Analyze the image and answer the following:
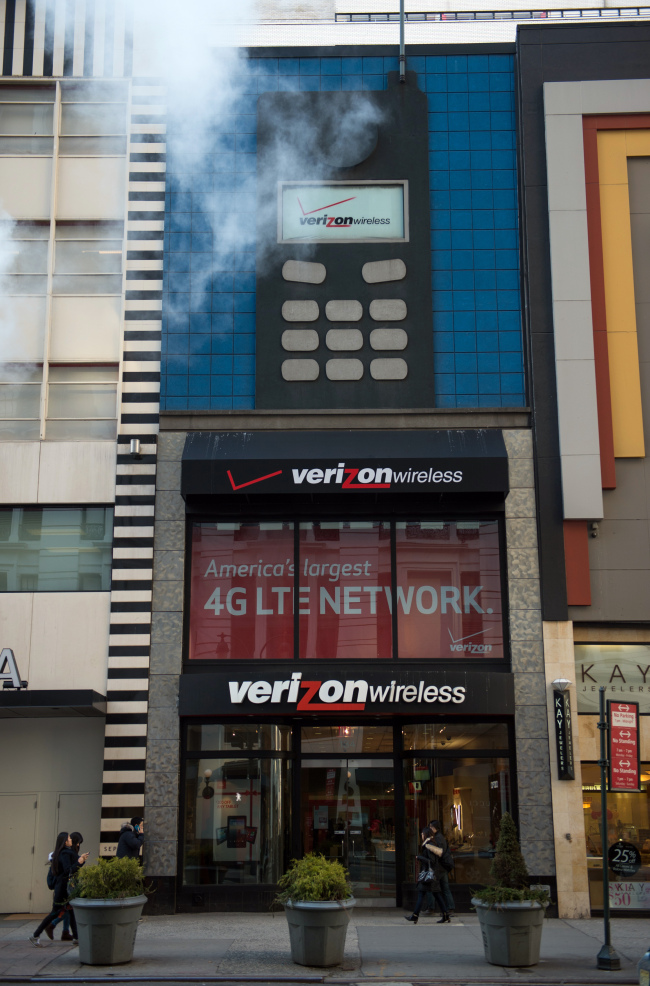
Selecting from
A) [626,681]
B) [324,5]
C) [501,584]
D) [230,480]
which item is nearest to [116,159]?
[324,5]

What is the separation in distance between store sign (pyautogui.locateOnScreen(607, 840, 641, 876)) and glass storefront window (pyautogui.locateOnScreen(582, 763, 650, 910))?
0.06m

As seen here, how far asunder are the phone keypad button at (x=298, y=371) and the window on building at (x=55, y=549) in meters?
4.35

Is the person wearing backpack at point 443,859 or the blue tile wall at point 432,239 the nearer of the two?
the person wearing backpack at point 443,859

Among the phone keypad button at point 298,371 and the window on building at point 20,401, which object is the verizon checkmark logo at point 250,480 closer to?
the phone keypad button at point 298,371

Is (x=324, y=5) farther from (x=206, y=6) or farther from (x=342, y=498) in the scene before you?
(x=342, y=498)

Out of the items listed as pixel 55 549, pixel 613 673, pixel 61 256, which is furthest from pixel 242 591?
pixel 61 256

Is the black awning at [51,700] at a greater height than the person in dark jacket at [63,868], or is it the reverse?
the black awning at [51,700]

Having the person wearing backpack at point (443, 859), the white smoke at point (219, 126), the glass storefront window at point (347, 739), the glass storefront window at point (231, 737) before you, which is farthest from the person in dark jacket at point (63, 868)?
the white smoke at point (219, 126)

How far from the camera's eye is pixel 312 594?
58.1ft

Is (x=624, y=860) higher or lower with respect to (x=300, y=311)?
lower

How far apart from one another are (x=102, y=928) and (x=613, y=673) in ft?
33.2

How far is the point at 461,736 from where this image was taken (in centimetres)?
1712

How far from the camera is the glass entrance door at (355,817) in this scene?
1677 cm

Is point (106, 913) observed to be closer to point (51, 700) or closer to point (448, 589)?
point (51, 700)
